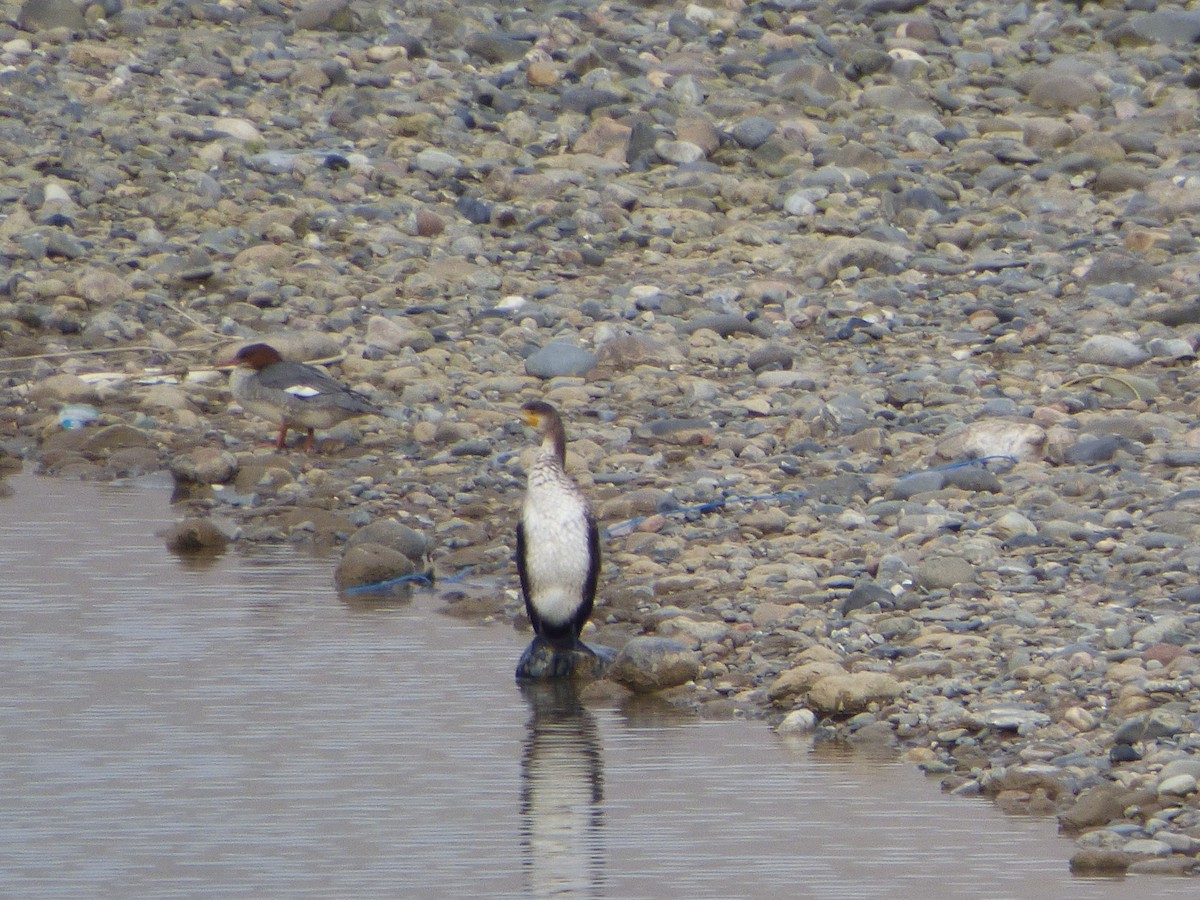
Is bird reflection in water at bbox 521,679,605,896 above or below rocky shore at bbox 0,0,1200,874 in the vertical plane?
below

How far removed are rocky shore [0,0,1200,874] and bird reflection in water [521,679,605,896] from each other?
19.9 inches

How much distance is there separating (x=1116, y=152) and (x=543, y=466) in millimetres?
9533

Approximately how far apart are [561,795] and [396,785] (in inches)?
21.3

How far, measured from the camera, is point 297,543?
34.6ft

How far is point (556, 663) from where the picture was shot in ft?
27.1

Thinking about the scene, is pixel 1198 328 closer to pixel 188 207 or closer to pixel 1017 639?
pixel 1017 639

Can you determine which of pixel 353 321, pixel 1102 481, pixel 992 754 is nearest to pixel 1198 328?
pixel 1102 481

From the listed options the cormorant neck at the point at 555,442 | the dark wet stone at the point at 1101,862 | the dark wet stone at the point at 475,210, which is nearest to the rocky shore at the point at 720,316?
the dark wet stone at the point at 1101,862

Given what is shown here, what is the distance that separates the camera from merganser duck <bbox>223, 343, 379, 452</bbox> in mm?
11664

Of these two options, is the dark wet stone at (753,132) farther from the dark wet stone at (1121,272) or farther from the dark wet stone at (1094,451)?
the dark wet stone at (1094,451)

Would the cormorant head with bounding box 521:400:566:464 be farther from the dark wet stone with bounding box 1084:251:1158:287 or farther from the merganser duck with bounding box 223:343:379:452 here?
the dark wet stone with bounding box 1084:251:1158:287

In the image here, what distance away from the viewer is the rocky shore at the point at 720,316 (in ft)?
26.8

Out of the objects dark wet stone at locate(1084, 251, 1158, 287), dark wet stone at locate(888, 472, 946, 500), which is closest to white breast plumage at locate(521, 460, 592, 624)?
dark wet stone at locate(888, 472, 946, 500)

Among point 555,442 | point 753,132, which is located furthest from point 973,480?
point 753,132
